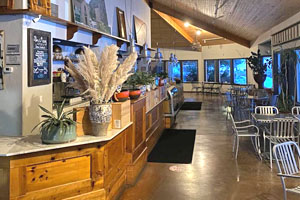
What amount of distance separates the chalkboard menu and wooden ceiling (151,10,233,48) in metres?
10.1

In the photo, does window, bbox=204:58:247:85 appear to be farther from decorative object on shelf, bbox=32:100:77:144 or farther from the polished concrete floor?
decorative object on shelf, bbox=32:100:77:144

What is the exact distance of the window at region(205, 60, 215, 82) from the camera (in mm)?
17522

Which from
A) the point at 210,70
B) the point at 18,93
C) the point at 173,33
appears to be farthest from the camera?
the point at 210,70

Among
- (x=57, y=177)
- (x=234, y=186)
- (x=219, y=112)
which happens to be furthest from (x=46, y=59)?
(x=219, y=112)

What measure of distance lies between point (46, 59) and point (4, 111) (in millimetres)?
882

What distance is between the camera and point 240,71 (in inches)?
628

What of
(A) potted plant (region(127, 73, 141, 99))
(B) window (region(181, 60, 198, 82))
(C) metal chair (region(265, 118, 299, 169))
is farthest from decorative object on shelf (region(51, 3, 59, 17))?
(B) window (region(181, 60, 198, 82))

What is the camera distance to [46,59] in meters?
3.62

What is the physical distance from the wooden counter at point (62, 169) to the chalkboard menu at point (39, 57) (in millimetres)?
878

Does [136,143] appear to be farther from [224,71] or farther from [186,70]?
[186,70]

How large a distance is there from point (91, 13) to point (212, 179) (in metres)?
3.84

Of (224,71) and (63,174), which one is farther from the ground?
(224,71)

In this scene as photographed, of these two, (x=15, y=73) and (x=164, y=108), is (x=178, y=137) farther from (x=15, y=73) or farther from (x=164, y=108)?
(x=15, y=73)

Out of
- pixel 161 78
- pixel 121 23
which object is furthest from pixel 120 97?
pixel 161 78
